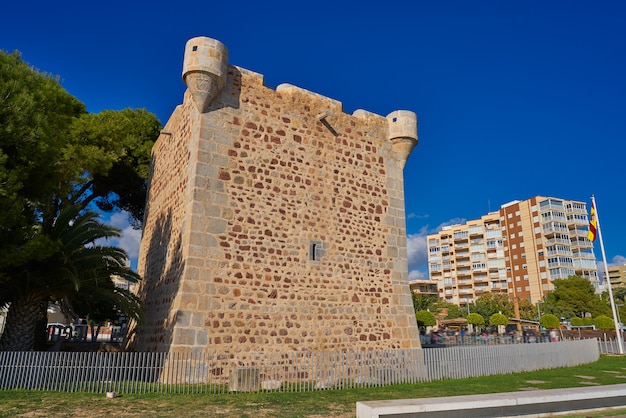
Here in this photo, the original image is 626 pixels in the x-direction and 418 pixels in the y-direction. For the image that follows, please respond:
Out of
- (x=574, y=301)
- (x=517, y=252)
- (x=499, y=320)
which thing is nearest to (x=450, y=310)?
(x=574, y=301)

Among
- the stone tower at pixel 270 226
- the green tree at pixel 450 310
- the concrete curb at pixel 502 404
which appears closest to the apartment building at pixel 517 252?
the green tree at pixel 450 310

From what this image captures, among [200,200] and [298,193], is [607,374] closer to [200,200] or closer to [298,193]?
[298,193]

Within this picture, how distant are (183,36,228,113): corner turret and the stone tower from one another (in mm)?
27

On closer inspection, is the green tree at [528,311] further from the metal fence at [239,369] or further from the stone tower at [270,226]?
the stone tower at [270,226]

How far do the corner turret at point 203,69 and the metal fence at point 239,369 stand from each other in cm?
565

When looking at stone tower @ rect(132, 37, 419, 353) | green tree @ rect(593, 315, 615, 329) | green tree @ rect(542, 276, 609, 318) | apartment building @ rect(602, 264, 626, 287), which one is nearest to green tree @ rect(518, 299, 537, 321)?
green tree @ rect(542, 276, 609, 318)

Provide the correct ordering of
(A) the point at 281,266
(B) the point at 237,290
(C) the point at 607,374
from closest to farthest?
(B) the point at 237,290, (A) the point at 281,266, (C) the point at 607,374

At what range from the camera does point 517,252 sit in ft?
228

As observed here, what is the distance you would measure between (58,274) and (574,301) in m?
54.4

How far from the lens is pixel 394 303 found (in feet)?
39.6

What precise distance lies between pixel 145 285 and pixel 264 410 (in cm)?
716

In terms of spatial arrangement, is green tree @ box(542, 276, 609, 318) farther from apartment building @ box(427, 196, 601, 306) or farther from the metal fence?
the metal fence

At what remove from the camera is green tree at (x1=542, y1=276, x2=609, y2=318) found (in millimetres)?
48438

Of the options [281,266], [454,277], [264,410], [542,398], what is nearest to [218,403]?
[264,410]
